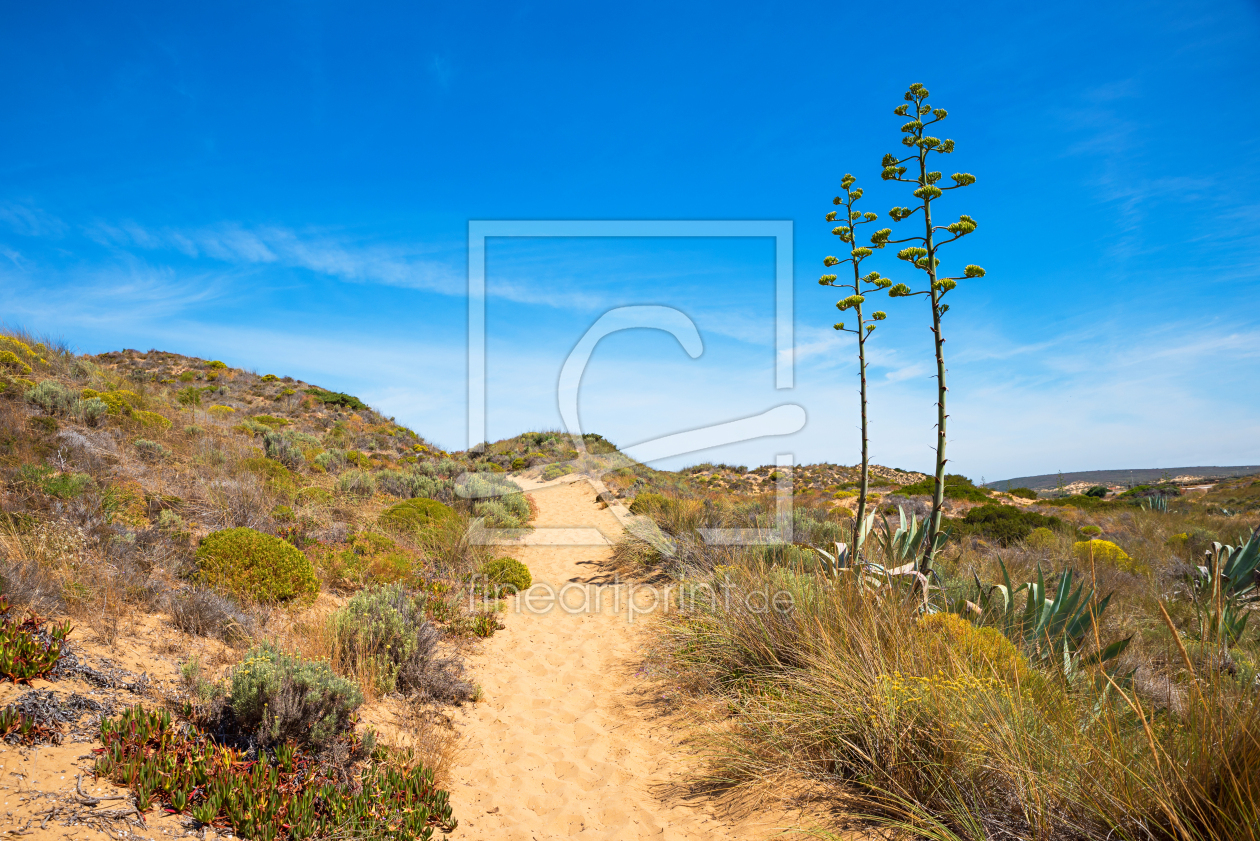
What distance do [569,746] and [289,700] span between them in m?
2.28

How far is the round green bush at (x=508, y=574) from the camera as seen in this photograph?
8881 mm

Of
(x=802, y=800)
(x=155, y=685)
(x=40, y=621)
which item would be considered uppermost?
(x=40, y=621)

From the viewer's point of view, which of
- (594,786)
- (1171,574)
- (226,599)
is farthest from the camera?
(1171,574)

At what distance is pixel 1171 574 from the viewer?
876 centimetres

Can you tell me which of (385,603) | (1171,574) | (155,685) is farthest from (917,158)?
(1171,574)

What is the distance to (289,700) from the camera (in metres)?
3.78

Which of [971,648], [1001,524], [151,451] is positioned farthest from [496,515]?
[1001,524]

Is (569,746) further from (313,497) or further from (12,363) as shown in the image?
(12,363)

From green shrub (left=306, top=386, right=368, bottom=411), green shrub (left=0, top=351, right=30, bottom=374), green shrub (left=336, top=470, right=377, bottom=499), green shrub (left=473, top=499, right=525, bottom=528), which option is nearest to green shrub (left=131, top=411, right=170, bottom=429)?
green shrub (left=336, top=470, right=377, bottom=499)

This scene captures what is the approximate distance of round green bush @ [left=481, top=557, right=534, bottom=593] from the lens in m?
8.88

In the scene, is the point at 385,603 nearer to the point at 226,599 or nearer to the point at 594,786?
the point at 226,599

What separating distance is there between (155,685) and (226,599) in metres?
1.74

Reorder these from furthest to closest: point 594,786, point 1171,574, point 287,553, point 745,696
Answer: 1. point 1171,574
2. point 287,553
3. point 745,696
4. point 594,786

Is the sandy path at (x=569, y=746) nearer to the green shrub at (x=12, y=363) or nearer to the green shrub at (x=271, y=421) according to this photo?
the green shrub at (x=12, y=363)
